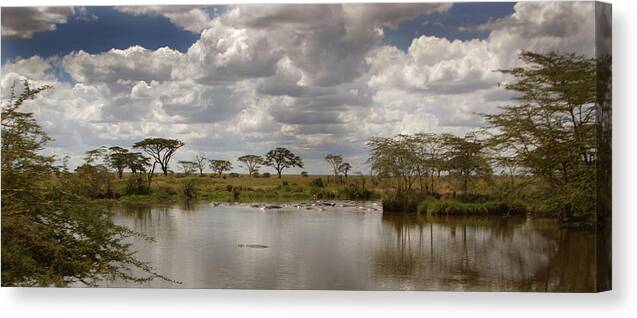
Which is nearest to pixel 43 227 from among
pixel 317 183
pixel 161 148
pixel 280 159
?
pixel 161 148

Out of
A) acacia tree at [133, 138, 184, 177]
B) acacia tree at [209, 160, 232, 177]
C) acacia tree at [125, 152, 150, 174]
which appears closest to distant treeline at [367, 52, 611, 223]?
acacia tree at [209, 160, 232, 177]

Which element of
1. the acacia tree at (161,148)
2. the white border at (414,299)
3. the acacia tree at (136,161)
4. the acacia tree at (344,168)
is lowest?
the white border at (414,299)

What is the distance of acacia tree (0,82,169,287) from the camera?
7223 millimetres

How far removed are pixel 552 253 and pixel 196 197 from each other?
3611mm

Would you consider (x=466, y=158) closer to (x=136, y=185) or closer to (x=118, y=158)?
(x=136, y=185)

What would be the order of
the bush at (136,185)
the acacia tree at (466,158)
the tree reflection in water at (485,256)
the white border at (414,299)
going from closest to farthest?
the white border at (414,299) < the tree reflection in water at (485,256) < the acacia tree at (466,158) < the bush at (136,185)

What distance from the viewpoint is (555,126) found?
23.3ft

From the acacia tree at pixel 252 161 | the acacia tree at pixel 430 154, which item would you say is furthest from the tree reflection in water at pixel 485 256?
the acacia tree at pixel 252 161

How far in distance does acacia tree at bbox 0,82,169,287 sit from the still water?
0.20 m

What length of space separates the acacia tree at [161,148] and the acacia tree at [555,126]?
313cm

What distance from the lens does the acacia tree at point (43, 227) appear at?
7.22 m

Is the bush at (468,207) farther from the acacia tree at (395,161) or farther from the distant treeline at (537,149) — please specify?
the acacia tree at (395,161)

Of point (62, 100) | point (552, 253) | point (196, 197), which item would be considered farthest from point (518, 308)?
point (62, 100)

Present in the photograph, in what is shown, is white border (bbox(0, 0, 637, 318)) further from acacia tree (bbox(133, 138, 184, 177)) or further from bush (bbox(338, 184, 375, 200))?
acacia tree (bbox(133, 138, 184, 177))
